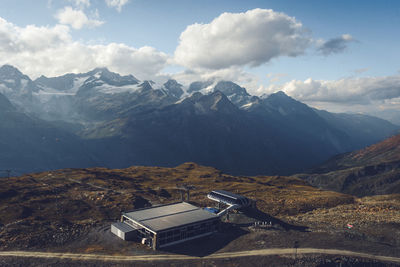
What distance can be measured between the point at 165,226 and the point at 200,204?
35.5m

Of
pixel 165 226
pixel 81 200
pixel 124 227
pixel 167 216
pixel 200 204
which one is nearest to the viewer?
pixel 165 226

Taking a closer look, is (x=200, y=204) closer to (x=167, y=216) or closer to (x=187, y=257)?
(x=167, y=216)

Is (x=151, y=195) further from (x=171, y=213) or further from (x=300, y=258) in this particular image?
(x=300, y=258)

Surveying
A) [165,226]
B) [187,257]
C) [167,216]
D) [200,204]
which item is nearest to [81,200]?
[200,204]

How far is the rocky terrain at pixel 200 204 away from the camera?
67.9 meters

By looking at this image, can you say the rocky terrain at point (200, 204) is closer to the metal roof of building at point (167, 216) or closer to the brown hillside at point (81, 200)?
the brown hillside at point (81, 200)

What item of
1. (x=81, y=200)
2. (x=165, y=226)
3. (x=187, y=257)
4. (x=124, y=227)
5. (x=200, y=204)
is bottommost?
(x=187, y=257)

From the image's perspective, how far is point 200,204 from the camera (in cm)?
10500

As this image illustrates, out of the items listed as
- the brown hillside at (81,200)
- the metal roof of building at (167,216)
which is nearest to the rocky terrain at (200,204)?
the brown hillside at (81,200)

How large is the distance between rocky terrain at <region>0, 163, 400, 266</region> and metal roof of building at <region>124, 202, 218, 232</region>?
5.49 m

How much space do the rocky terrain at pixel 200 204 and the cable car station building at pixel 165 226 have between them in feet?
7.96

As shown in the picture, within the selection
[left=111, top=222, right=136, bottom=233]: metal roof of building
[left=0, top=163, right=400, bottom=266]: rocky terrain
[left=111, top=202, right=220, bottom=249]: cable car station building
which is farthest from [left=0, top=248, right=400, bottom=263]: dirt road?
[left=111, top=222, right=136, bottom=233]: metal roof of building

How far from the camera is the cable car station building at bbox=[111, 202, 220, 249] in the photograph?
69.5 meters

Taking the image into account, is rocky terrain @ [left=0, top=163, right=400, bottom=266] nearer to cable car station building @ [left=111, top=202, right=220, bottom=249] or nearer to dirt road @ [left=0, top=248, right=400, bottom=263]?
dirt road @ [left=0, top=248, right=400, bottom=263]
